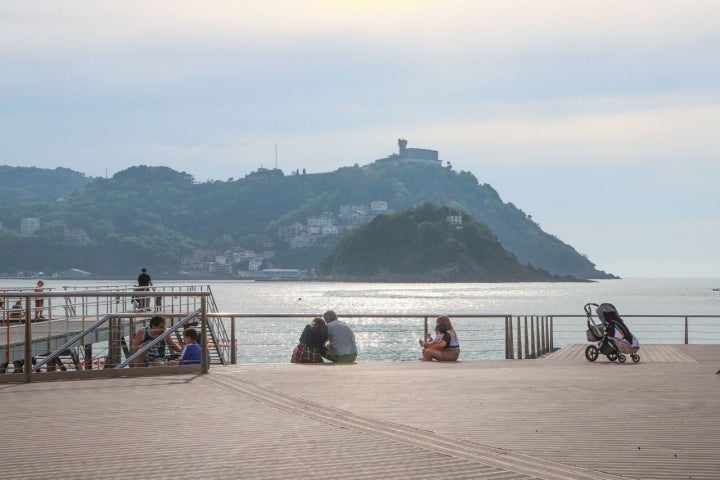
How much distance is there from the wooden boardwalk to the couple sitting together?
2818 millimetres

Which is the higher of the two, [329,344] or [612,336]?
[612,336]

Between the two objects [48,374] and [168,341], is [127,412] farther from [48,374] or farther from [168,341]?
[168,341]

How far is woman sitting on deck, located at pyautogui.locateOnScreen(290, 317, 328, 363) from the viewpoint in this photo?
17359mm

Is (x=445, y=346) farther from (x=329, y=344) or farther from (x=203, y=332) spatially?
(x=203, y=332)

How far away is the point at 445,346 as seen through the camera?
59.7 ft

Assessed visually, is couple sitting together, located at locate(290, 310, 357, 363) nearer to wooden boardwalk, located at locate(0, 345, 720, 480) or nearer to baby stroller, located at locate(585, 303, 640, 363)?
wooden boardwalk, located at locate(0, 345, 720, 480)

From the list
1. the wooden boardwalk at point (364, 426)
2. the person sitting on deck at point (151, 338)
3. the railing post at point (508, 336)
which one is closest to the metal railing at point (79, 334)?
the person sitting on deck at point (151, 338)

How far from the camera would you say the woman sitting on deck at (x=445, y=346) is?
18.1m

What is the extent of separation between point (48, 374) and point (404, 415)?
18.4 feet

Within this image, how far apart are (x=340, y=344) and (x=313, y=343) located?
18.1 inches

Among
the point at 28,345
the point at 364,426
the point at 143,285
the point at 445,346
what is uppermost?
the point at 143,285

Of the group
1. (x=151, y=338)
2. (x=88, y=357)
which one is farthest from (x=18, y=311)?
(x=88, y=357)

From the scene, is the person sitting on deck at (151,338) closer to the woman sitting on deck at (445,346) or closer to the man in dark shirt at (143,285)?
the woman sitting on deck at (445,346)

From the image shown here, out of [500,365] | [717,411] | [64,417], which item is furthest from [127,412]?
[500,365]
